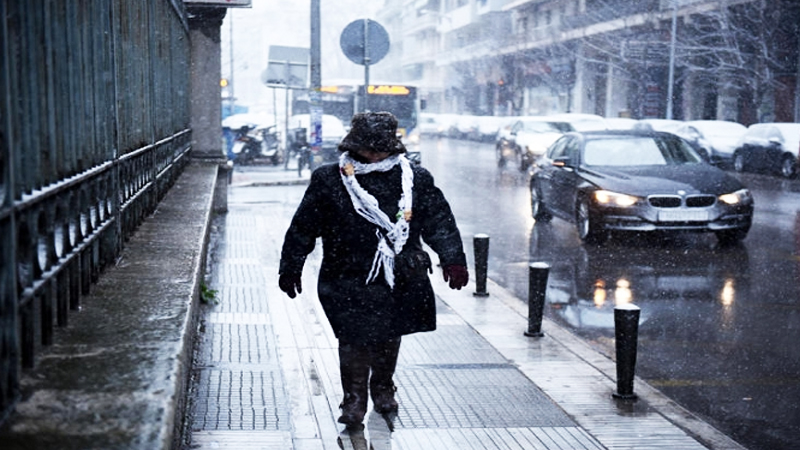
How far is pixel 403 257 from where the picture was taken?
539cm

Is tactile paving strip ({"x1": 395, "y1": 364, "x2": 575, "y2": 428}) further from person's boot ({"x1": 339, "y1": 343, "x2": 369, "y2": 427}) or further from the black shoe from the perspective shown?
person's boot ({"x1": 339, "y1": 343, "x2": 369, "y2": 427})

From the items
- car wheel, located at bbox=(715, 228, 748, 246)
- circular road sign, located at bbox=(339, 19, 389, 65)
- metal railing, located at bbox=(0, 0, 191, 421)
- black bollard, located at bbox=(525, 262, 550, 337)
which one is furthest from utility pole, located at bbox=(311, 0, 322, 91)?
metal railing, located at bbox=(0, 0, 191, 421)

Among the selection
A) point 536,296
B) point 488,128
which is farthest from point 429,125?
point 536,296

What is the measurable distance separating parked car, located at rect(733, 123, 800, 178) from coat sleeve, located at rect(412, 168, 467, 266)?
25.0 metres

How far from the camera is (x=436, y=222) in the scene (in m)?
5.59

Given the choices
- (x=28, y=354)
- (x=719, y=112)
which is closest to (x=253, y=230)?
(x=28, y=354)

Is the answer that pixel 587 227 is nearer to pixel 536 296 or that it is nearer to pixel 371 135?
pixel 536 296

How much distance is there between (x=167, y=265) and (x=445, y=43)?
84.9 m

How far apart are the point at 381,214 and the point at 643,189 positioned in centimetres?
891

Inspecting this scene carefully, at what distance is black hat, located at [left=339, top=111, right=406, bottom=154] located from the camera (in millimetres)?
5352

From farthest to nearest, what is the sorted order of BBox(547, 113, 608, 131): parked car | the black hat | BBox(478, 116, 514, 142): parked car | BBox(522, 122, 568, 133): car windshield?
BBox(478, 116, 514, 142): parked car, BBox(547, 113, 608, 131): parked car, BBox(522, 122, 568, 133): car windshield, the black hat

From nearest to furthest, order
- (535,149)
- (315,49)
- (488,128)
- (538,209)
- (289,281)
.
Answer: (289,281)
(538,209)
(315,49)
(535,149)
(488,128)

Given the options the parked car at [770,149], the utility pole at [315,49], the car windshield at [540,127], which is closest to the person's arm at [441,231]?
the utility pole at [315,49]

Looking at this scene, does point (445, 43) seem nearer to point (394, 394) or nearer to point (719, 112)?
point (719, 112)
